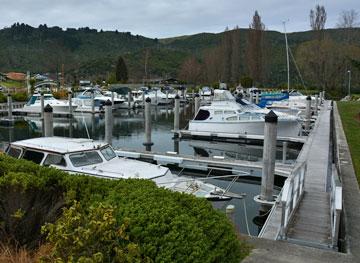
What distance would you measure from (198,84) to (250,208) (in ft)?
301

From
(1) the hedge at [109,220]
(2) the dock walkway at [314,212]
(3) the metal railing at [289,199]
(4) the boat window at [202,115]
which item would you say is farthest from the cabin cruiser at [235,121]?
(1) the hedge at [109,220]

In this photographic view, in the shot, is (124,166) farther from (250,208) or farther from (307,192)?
(307,192)

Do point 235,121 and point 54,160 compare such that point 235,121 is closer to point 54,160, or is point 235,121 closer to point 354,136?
point 354,136

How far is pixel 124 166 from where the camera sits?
13914 millimetres

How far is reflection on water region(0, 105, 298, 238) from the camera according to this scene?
17.2 m

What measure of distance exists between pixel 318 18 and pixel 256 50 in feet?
40.6

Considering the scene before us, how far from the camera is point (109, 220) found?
389 centimetres

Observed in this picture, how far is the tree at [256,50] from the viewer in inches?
3034

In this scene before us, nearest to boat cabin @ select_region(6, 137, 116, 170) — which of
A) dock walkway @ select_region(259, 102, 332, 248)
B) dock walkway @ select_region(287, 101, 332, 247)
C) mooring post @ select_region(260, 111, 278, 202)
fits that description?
mooring post @ select_region(260, 111, 278, 202)

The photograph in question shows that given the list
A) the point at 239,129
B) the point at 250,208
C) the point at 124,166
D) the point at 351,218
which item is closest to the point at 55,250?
the point at 351,218

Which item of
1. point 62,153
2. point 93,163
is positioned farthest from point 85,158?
point 62,153

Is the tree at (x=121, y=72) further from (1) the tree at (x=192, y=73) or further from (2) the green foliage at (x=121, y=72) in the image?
(1) the tree at (x=192, y=73)

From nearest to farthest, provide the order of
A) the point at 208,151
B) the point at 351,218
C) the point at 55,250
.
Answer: the point at 55,250 → the point at 351,218 → the point at 208,151

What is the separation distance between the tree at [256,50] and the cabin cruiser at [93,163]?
66.5 m
